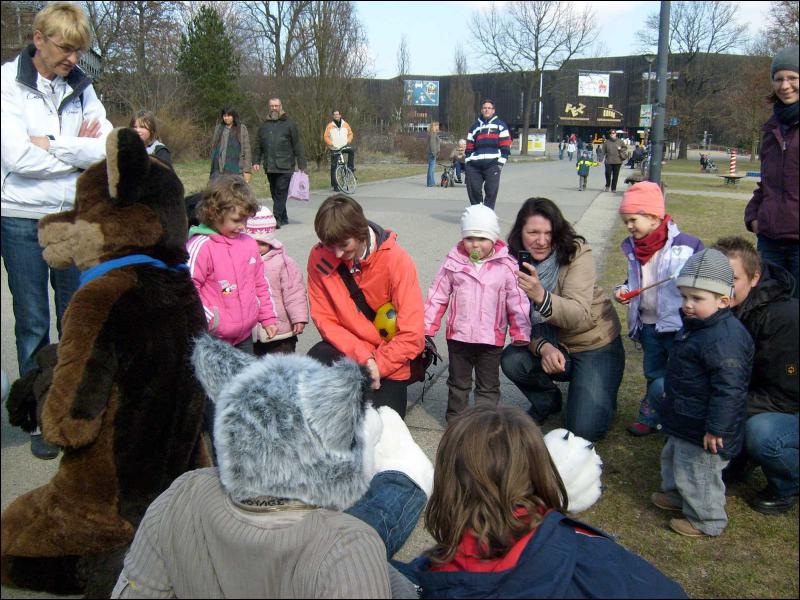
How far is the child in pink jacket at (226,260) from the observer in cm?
362

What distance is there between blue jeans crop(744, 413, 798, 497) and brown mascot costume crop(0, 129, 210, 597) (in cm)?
213

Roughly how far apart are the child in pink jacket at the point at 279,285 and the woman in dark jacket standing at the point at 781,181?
2387mm

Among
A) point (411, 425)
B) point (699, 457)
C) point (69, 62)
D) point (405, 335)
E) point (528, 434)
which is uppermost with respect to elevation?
point (69, 62)

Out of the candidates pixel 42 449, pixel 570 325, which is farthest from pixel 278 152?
pixel 42 449

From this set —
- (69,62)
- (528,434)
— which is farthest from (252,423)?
(69,62)

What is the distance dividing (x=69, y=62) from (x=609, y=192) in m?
19.0

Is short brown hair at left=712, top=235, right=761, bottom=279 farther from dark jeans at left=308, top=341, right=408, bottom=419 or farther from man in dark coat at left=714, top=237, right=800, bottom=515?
dark jeans at left=308, top=341, right=408, bottom=419

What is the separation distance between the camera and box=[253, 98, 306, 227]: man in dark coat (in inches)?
420

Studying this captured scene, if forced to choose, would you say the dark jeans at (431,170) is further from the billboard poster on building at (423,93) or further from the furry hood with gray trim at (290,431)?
the furry hood with gray trim at (290,431)

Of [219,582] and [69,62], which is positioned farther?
[69,62]

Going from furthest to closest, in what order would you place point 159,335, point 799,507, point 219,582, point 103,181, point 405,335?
point 405,335, point 799,507, point 159,335, point 103,181, point 219,582

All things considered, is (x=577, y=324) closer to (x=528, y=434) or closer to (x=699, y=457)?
(x=699, y=457)

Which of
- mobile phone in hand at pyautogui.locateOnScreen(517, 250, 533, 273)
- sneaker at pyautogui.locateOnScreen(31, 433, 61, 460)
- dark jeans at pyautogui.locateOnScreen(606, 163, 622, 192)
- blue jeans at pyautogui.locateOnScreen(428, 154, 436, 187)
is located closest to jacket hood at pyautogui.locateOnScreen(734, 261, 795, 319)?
mobile phone in hand at pyautogui.locateOnScreen(517, 250, 533, 273)

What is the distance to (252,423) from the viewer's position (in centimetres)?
160
